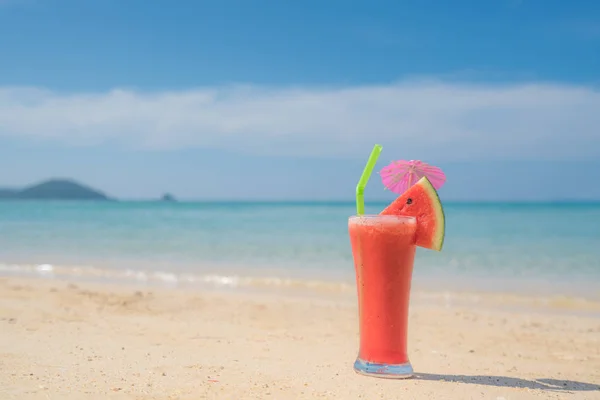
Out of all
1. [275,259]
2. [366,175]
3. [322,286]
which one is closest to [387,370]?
[366,175]

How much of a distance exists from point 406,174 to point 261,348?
1474 millimetres

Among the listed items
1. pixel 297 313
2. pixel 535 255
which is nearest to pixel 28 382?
pixel 297 313

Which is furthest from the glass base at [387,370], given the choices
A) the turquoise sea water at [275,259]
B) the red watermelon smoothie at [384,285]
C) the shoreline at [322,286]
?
the turquoise sea water at [275,259]

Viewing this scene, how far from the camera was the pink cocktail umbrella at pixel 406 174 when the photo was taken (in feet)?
10.4

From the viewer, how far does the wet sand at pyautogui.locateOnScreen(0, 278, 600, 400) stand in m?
2.87

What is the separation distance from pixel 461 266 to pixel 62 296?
639 cm

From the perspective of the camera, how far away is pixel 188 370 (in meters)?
3.15

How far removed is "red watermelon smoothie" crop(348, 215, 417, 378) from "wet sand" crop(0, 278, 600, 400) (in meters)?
0.12

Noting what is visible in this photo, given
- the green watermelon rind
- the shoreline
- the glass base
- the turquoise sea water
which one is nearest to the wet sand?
the glass base

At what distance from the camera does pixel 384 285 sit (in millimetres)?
3090

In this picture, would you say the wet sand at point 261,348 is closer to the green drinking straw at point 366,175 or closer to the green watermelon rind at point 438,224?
the green watermelon rind at point 438,224

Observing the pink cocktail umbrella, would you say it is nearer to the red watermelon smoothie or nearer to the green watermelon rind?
the green watermelon rind

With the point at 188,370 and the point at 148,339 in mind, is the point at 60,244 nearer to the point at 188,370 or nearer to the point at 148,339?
the point at 148,339

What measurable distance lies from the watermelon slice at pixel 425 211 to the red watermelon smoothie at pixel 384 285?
0.05 metres
